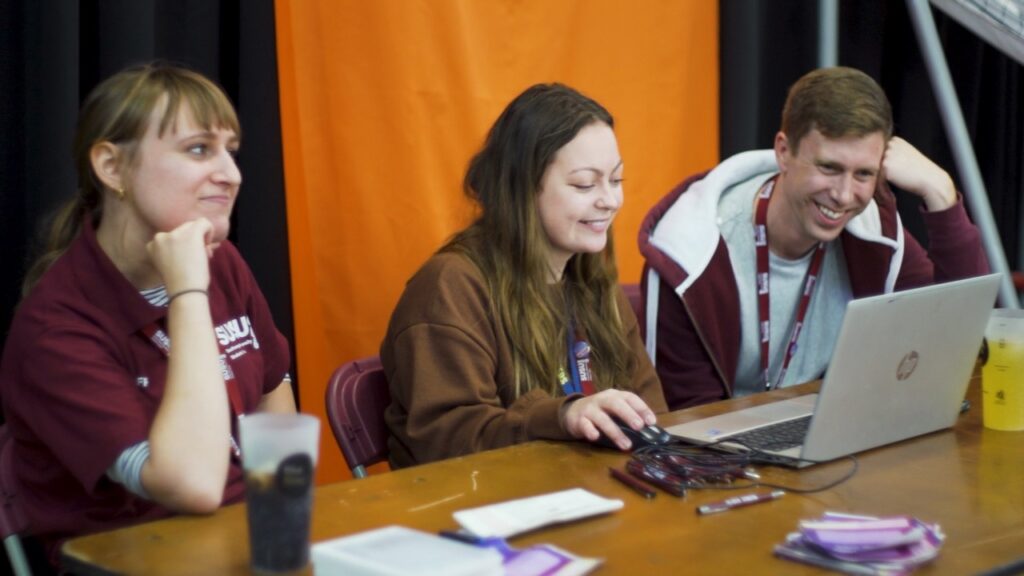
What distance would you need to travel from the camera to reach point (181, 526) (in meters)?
1.33

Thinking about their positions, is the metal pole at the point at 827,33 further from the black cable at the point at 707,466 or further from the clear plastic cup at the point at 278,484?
the clear plastic cup at the point at 278,484

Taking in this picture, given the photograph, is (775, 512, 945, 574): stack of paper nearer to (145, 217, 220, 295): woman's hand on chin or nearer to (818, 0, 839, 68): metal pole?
(145, 217, 220, 295): woman's hand on chin

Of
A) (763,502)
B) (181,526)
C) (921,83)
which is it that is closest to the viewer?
(181,526)

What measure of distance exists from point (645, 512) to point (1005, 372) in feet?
2.51

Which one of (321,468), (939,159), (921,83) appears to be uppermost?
(921,83)

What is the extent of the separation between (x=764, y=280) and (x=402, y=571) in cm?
165

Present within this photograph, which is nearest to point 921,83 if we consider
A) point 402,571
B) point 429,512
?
point 429,512

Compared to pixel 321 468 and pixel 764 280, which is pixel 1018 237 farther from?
pixel 321 468

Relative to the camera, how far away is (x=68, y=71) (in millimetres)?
2217

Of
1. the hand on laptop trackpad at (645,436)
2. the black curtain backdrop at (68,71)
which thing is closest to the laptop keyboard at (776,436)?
the hand on laptop trackpad at (645,436)

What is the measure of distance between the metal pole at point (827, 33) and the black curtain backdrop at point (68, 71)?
1821mm

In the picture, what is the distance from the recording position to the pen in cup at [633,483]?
146 cm

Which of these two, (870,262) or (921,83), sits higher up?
(921,83)

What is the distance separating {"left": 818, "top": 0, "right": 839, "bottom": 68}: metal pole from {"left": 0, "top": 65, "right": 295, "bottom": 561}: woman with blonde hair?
Answer: 91.8 inches
